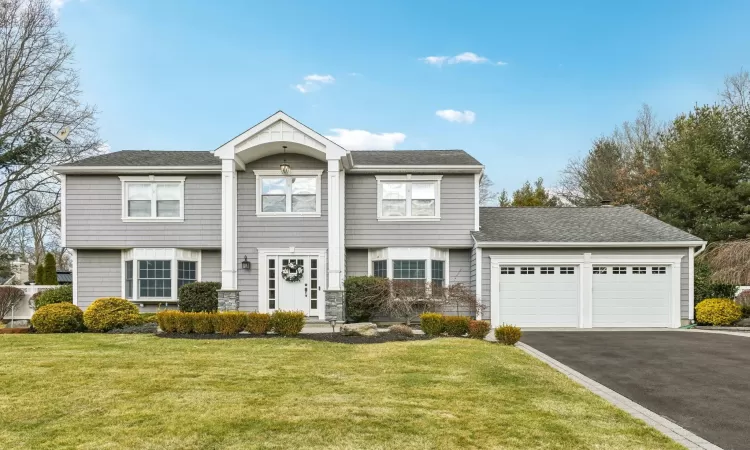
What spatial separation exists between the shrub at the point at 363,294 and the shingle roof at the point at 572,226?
333 centimetres

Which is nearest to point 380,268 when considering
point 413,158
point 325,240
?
point 325,240

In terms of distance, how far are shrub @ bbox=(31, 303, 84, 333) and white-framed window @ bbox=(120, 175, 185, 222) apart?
4301mm

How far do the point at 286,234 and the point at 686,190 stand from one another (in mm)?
20138

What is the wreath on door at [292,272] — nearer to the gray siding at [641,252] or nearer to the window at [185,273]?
the window at [185,273]

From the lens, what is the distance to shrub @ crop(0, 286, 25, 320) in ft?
55.0

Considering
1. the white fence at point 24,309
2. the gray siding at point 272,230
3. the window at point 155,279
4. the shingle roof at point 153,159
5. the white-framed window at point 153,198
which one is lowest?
the white fence at point 24,309

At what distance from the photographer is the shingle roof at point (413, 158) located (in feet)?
55.7

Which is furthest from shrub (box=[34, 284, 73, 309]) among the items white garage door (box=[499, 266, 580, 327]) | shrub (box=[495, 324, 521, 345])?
white garage door (box=[499, 266, 580, 327])

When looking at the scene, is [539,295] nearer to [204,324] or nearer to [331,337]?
[331,337]

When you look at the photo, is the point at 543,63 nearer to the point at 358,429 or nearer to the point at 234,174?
the point at 234,174

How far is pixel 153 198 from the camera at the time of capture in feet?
55.0

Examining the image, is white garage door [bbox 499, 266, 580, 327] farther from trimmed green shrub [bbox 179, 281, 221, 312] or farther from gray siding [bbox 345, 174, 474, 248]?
trimmed green shrub [bbox 179, 281, 221, 312]

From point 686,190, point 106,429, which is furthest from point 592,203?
point 106,429

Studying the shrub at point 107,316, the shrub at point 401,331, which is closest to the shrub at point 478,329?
the shrub at point 401,331
